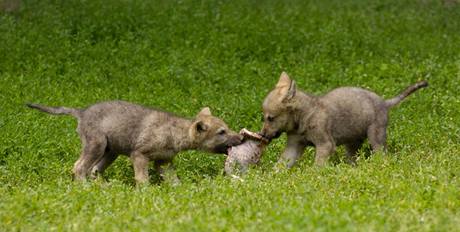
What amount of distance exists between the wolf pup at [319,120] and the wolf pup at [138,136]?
1.99 ft

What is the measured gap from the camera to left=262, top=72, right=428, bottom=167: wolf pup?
14.1 m

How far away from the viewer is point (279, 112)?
558 inches

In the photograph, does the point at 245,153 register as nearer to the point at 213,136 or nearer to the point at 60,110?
the point at 213,136

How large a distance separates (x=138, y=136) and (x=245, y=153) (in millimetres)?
1344

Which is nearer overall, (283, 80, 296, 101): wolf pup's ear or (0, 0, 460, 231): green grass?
(0, 0, 460, 231): green grass

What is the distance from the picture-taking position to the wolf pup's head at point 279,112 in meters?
14.2

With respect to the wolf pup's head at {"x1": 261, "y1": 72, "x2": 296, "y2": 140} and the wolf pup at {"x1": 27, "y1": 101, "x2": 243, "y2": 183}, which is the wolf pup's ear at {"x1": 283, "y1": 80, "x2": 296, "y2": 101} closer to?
the wolf pup's head at {"x1": 261, "y1": 72, "x2": 296, "y2": 140}

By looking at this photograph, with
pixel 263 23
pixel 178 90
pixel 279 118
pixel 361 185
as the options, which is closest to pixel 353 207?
pixel 361 185

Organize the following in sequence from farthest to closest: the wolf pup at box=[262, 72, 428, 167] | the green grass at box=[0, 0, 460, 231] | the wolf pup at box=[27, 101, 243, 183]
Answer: the wolf pup at box=[262, 72, 428, 167]
the wolf pup at box=[27, 101, 243, 183]
the green grass at box=[0, 0, 460, 231]

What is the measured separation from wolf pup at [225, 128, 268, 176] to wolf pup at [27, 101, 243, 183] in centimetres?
12

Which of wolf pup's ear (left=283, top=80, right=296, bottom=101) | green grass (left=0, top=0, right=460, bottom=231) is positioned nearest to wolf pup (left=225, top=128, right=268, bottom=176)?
green grass (left=0, top=0, right=460, bottom=231)

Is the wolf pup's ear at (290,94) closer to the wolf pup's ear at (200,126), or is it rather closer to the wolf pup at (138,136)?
the wolf pup at (138,136)

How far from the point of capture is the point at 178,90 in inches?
750

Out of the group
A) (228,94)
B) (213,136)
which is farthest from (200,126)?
(228,94)
